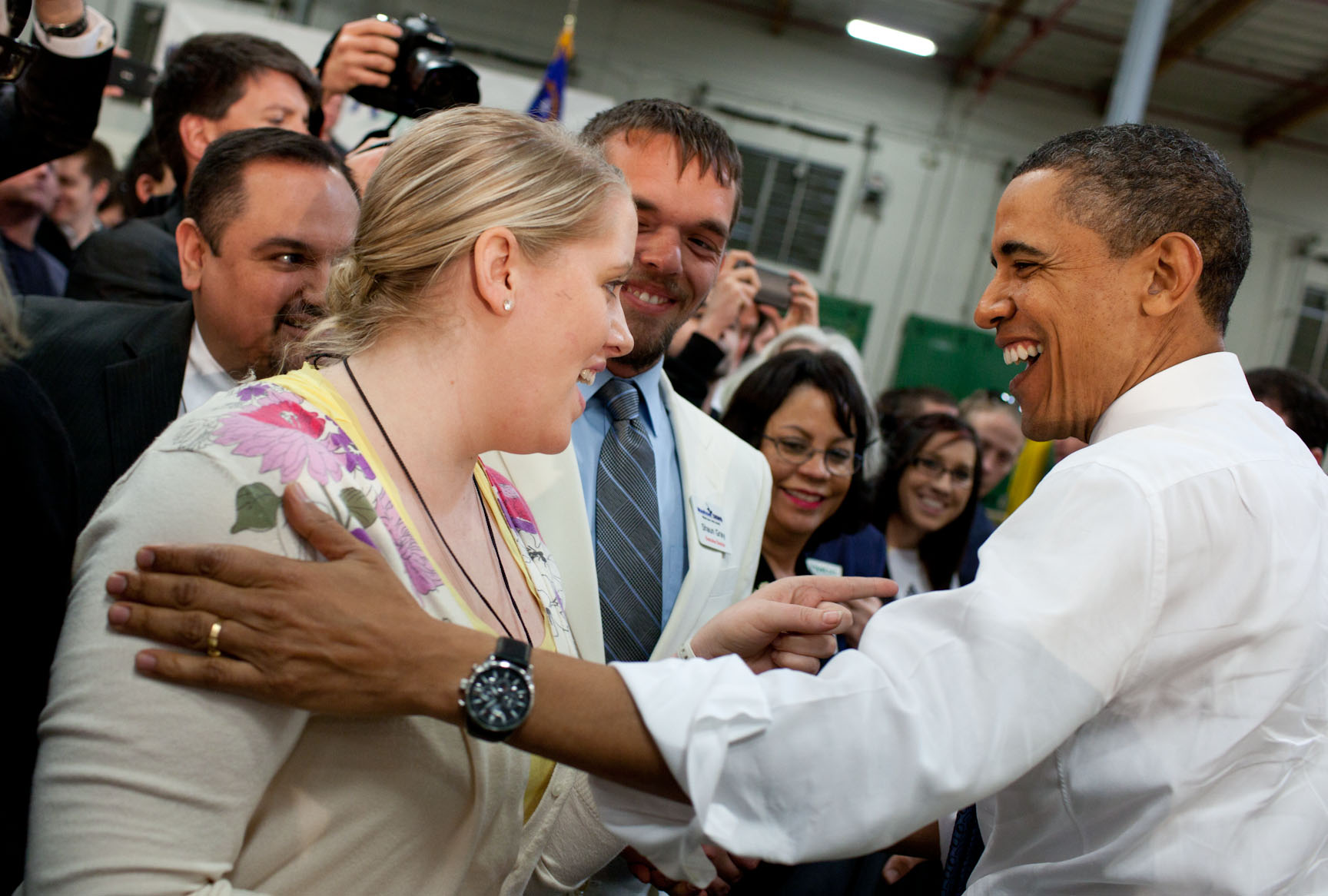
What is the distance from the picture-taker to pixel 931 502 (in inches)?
Answer: 146

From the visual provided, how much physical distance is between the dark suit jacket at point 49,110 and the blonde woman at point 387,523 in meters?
1.17

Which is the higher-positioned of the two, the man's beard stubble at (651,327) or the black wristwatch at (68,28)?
the black wristwatch at (68,28)

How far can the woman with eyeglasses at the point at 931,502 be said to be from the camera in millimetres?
3705

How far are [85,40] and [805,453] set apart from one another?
6.51 ft

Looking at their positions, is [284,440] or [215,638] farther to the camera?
[284,440]

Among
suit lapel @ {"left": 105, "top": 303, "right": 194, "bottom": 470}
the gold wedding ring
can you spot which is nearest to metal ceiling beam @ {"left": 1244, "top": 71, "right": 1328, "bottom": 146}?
suit lapel @ {"left": 105, "top": 303, "right": 194, "bottom": 470}

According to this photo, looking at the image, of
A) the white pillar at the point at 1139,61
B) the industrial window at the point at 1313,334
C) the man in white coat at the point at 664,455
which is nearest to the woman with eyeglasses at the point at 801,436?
the man in white coat at the point at 664,455

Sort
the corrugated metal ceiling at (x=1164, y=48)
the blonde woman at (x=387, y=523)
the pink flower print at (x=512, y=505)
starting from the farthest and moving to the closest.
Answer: the corrugated metal ceiling at (x=1164, y=48)
the pink flower print at (x=512, y=505)
the blonde woman at (x=387, y=523)

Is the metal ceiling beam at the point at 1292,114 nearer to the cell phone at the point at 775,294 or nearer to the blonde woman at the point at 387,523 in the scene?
the cell phone at the point at 775,294

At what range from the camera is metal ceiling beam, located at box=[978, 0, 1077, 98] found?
8531mm

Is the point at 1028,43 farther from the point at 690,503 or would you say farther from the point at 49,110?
A: the point at 49,110

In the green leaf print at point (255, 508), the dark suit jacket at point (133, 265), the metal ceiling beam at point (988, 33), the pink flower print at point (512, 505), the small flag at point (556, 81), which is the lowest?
the pink flower print at point (512, 505)

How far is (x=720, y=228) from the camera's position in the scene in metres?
2.13

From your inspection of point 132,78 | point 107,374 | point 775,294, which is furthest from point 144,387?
point 775,294
